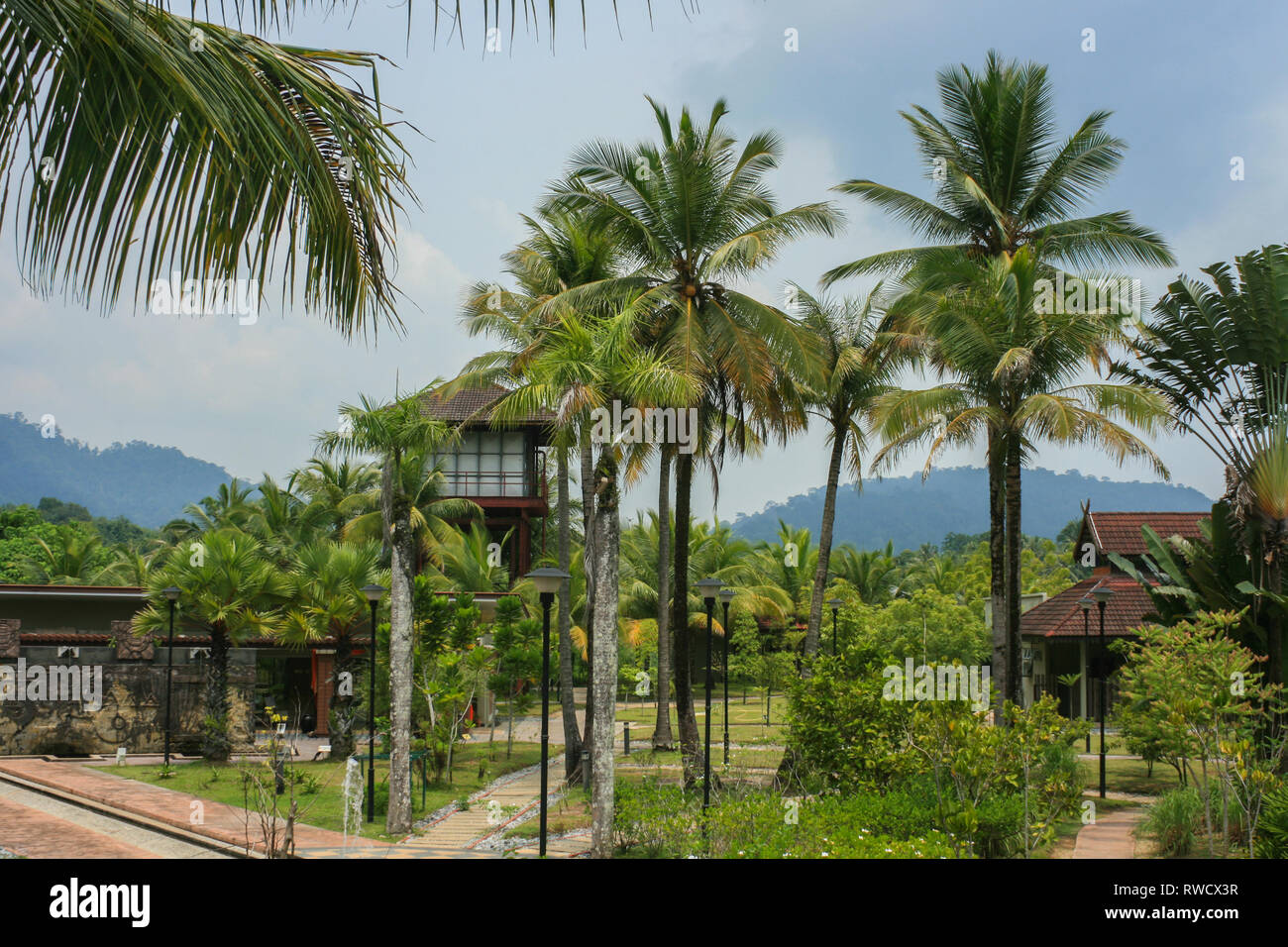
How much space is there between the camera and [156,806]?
57.8 ft

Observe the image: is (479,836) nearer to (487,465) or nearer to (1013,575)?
(1013,575)

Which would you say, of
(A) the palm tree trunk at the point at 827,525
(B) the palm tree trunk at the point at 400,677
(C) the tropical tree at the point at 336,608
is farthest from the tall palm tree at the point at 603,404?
(C) the tropical tree at the point at 336,608

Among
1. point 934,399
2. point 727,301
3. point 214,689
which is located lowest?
point 214,689

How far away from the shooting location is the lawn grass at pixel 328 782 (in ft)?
57.1

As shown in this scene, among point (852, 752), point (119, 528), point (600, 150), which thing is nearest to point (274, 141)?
point (852, 752)

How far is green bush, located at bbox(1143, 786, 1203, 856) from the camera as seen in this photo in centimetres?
1339

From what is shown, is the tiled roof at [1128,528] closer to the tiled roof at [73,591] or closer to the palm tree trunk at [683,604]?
the palm tree trunk at [683,604]

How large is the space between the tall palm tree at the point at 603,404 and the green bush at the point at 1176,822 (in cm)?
725

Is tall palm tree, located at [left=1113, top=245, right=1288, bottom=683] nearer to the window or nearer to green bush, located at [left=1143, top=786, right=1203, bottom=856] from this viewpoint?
green bush, located at [left=1143, top=786, right=1203, bottom=856]

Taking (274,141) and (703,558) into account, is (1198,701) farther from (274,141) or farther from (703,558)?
(703,558)

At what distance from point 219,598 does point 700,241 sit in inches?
535

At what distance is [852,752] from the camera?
14859mm
